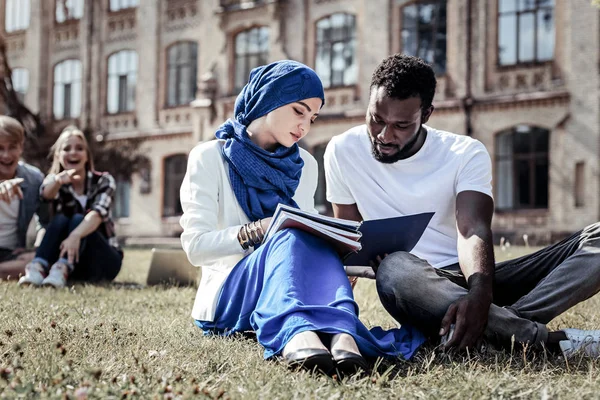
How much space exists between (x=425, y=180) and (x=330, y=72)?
1787 cm

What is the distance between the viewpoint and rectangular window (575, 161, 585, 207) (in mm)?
17859

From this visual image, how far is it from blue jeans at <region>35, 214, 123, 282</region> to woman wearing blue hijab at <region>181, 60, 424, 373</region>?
365 cm

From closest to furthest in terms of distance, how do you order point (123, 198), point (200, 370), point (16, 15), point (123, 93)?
point (200, 370) < point (123, 198) < point (123, 93) < point (16, 15)

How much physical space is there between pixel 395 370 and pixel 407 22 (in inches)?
723

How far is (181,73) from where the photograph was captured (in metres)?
24.6

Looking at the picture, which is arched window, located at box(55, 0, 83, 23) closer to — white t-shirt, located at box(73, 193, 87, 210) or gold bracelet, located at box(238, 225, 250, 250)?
white t-shirt, located at box(73, 193, 87, 210)

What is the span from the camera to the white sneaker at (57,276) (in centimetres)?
665

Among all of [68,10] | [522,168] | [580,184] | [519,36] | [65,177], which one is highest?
[68,10]

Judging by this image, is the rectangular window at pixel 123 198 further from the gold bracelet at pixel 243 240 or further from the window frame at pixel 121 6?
the gold bracelet at pixel 243 240

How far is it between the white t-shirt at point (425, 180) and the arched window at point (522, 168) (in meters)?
15.3

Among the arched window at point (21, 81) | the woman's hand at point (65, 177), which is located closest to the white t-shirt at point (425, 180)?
the woman's hand at point (65, 177)

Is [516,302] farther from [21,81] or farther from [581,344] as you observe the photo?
[21,81]

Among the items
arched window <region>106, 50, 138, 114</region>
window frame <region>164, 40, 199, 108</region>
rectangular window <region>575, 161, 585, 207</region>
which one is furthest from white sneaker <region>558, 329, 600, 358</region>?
arched window <region>106, 50, 138, 114</region>

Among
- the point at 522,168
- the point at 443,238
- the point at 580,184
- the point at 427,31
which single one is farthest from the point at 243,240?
the point at 427,31
